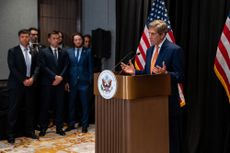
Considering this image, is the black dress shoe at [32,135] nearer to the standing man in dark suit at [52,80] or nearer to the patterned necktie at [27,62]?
the standing man in dark suit at [52,80]

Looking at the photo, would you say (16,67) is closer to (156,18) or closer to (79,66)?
(79,66)

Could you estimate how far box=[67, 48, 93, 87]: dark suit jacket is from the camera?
5.17 metres

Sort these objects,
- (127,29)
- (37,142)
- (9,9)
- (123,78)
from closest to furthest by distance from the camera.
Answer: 1. (123,78)
2. (37,142)
3. (127,29)
4. (9,9)

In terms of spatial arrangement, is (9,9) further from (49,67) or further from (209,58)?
(209,58)

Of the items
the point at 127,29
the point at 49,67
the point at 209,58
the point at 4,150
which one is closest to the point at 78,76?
the point at 49,67

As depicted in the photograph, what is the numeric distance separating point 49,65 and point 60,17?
200 centimetres

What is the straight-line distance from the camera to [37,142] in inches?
180

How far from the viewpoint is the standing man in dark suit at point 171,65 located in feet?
8.83

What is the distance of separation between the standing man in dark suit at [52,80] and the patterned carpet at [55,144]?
0.20 metres

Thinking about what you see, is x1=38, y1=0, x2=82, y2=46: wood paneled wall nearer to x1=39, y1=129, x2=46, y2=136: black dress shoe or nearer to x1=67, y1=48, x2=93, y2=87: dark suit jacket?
x1=67, y1=48, x2=93, y2=87: dark suit jacket

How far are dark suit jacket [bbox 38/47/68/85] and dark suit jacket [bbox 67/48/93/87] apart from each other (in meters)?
0.19

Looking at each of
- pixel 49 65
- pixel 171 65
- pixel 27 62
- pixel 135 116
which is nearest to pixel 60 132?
pixel 49 65

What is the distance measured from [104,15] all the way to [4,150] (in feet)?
10.5

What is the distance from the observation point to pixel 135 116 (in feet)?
7.70
